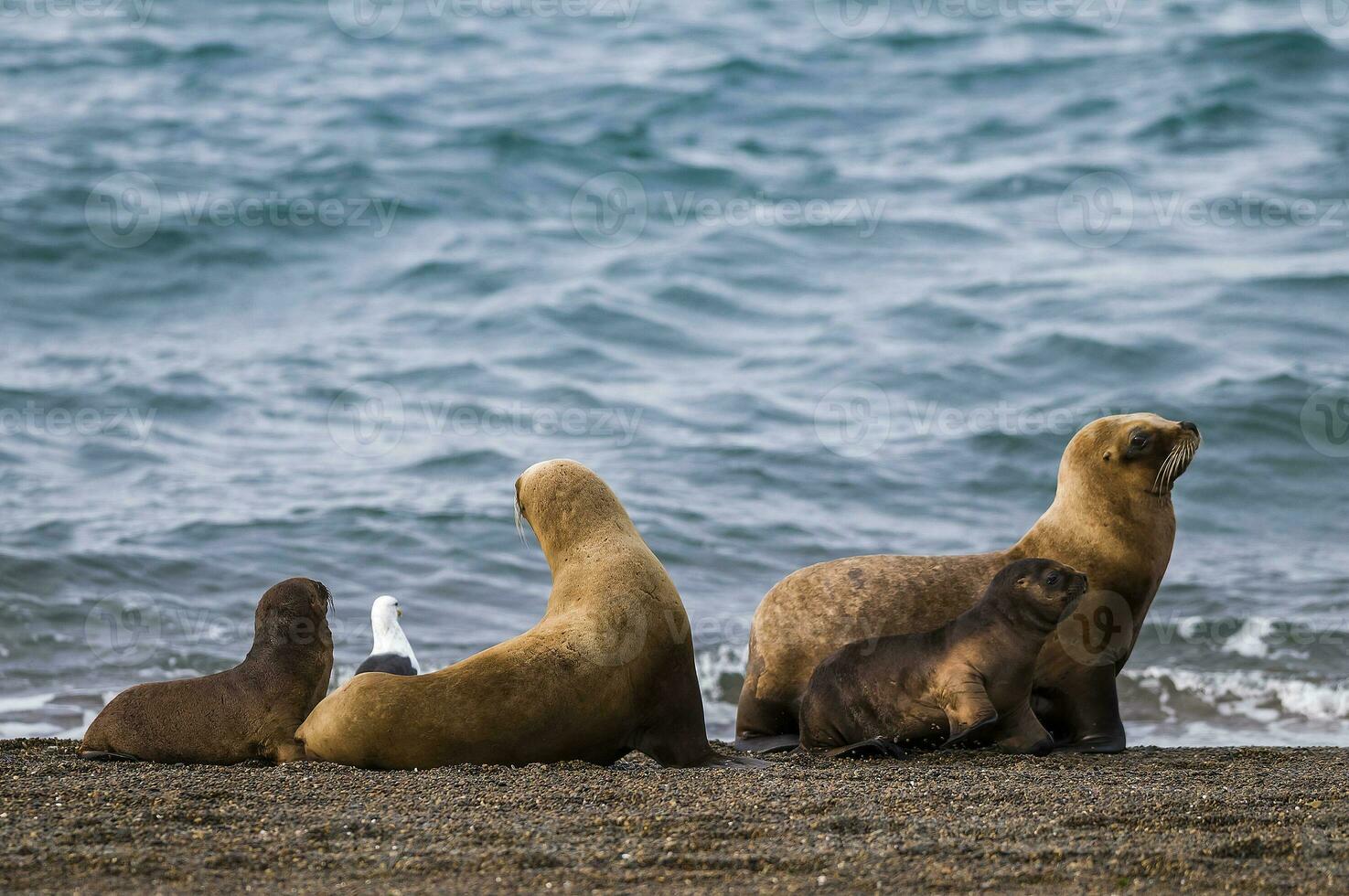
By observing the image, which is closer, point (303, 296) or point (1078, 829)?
point (1078, 829)

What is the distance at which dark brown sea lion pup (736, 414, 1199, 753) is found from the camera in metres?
6.79

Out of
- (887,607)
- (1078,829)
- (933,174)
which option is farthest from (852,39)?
(1078,829)

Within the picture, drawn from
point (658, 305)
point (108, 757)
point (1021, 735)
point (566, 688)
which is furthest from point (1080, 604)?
point (658, 305)

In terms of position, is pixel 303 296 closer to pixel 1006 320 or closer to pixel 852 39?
pixel 1006 320

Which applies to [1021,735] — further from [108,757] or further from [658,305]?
[658,305]

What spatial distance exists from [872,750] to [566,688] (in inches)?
56.3

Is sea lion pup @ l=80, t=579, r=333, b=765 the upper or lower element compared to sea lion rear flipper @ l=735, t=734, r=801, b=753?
upper

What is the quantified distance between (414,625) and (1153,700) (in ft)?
15.1

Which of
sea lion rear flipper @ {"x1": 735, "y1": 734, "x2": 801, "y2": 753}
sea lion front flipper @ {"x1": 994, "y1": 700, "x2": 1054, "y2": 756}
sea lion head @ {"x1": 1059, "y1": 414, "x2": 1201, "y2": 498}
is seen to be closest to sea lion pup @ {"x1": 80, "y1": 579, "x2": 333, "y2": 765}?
sea lion rear flipper @ {"x1": 735, "y1": 734, "x2": 801, "y2": 753}

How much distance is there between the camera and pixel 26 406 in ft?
47.1

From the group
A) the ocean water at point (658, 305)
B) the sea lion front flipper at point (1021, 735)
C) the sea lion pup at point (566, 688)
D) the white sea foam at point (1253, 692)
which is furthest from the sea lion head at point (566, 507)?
the white sea foam at point (1253, 692)

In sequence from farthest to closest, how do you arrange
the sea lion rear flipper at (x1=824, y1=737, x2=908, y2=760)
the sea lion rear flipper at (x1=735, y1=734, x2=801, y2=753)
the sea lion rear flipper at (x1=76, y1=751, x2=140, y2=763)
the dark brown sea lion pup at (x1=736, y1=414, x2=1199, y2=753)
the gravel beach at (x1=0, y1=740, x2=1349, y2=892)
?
1. the dark brown sea lion pup at (x1=736, y1=414, x2=1199, y2=753)
2. the sea lion rear flipper at (x1=735, y1=734, x2=801, y2=753)
3. the sea lion rear flipper at (x1=824, y1=737, x2=908, y2=760)
4. the sea lion rear flipper at (x1=76, y1=751, x2=140, y2=763)
5. the gravel beach at (x1=0, y1=740, x2=1349, y2=892)

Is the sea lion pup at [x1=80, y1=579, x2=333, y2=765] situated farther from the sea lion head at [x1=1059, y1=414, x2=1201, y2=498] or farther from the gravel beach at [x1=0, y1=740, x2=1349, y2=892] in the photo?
the sea lion head at [x1=1059, y1=414, x2=1201, y2=498]

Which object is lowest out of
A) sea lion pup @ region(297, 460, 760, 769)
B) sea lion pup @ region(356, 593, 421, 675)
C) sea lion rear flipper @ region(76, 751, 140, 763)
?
sea lion rear flipper @ region(76, 751, 140, 763)
